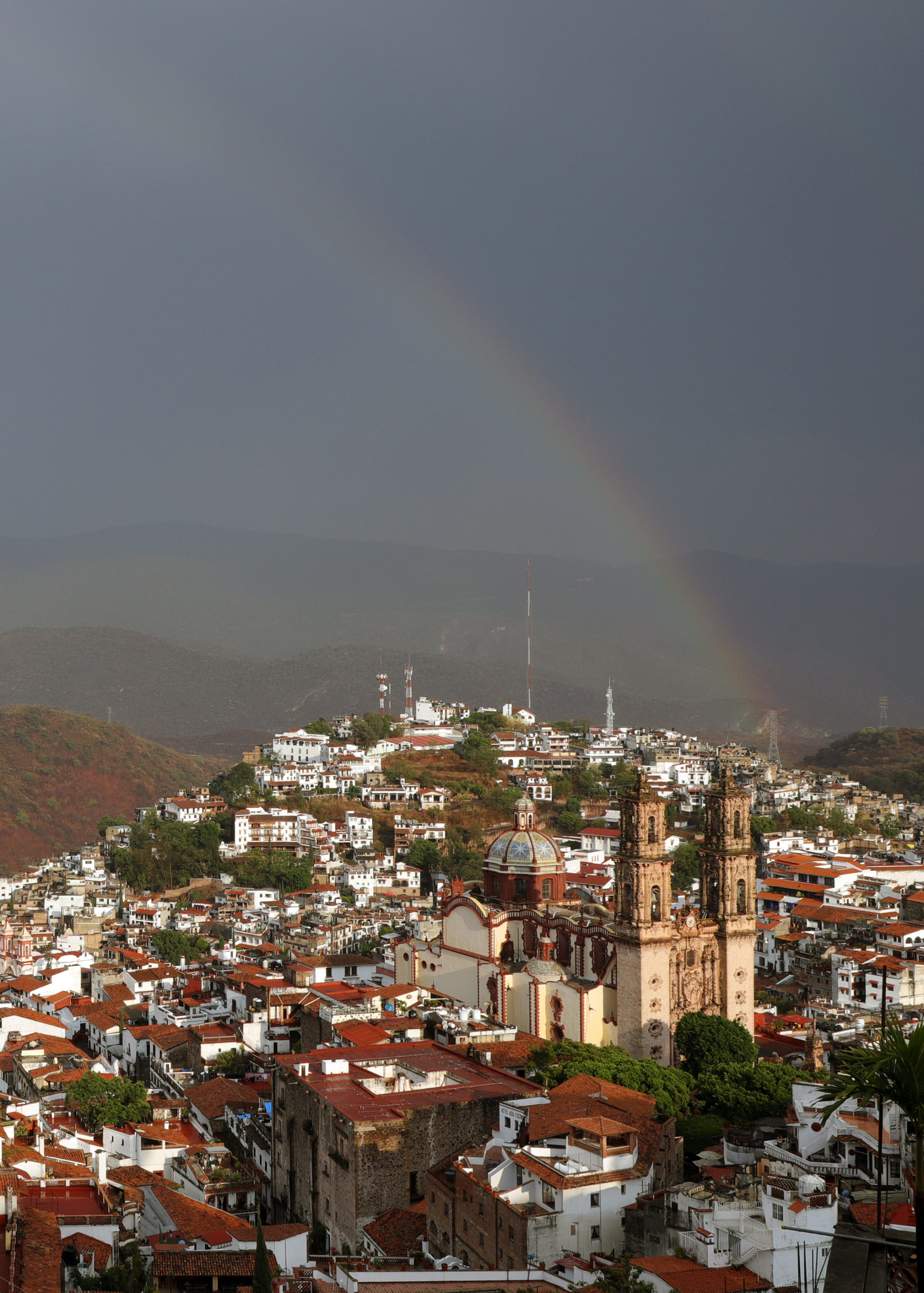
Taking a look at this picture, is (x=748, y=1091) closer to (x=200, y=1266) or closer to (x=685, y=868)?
(x=200, y=1266)

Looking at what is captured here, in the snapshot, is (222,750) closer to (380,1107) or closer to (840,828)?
(840,828)

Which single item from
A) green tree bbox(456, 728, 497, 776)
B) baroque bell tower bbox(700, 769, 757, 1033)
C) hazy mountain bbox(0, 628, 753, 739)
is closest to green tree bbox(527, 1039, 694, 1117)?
baroque bell tower bbox(700, 769, 757, 1033)

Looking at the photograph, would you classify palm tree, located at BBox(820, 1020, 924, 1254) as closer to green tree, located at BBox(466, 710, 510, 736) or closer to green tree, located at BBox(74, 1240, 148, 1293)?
green tree, located at BBox(74, 1240, 148, 1293)

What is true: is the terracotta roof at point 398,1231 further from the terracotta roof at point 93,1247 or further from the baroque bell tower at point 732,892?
the baroque bell tower at point 732,892

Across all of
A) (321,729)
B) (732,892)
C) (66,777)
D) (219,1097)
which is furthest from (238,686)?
(219,1097)

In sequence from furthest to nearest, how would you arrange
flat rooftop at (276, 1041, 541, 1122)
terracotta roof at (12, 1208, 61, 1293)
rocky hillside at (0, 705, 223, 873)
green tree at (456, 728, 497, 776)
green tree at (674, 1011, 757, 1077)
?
rocky hillside at (0, 705, 223, 873)
green tree at (456, 728, 497, 776)
green tree at (674, 1011, 757, 1077)
flat rooftop at (276, 1041, 541, 1122)
terracotta roof at (12, 1208, 61, 1293)

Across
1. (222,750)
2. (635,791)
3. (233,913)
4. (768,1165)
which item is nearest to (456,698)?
(222,750)
